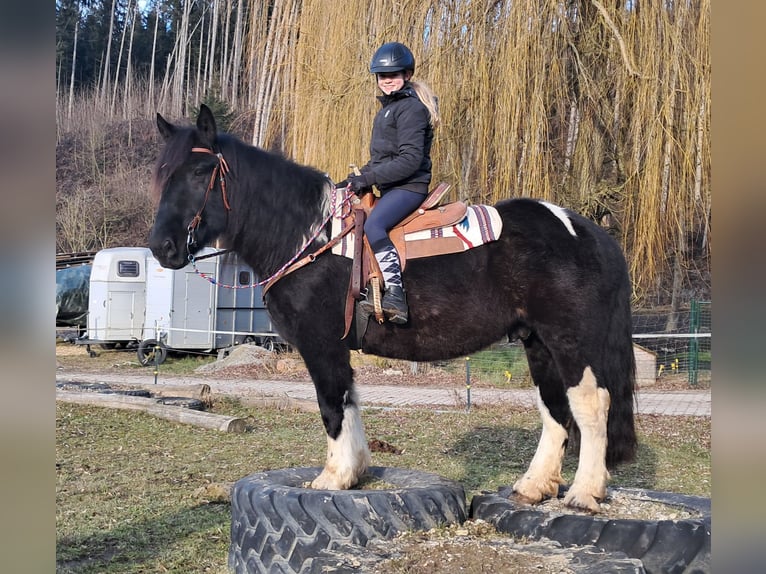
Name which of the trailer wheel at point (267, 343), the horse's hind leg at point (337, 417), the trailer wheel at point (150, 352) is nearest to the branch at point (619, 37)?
the horse's hind leg at point (337, 417)

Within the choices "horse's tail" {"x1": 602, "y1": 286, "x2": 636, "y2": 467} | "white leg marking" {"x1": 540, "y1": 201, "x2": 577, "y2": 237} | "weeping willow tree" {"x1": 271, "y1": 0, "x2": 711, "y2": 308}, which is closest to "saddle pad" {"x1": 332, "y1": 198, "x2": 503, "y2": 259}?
"white leg marking" {"x1": 540, "y1": 201, "x2": 577, "y2": 237}

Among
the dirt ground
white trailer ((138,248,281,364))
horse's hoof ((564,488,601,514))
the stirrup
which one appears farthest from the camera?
white trailer ((138,248,281,364))

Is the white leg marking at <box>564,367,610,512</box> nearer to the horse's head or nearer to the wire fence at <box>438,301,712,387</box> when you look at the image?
the horse's head

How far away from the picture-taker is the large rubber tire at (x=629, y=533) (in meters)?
3.54

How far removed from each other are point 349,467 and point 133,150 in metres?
39.7

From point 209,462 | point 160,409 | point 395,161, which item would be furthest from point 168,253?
point 160,409

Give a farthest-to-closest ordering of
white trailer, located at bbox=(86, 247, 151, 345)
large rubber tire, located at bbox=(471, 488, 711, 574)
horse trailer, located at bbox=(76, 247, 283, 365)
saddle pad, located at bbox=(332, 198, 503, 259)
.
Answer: white trailer, located at bbox=(86, 247, 151, 345) < horse trailer, located at bbox=(76, 247, 283, 365) < saddle pad, located at bbox=(332, 198, 503, 259) < large rubber tire, located at bbox=(471, 488, 711, 574)

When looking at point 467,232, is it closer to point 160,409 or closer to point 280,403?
point 160,409

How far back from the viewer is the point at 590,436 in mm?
4078

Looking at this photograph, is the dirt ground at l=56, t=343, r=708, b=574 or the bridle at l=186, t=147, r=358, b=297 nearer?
the dirt ground at l=56, t=343, r=708, b=574

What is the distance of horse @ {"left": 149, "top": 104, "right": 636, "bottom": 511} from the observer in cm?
415

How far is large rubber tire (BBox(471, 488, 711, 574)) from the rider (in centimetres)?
134

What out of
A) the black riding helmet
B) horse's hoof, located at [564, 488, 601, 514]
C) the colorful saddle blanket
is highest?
the black riding helmet

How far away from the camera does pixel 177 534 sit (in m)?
4.94
